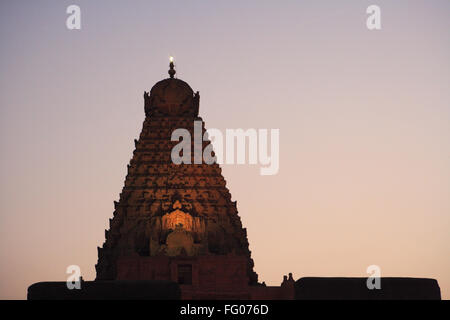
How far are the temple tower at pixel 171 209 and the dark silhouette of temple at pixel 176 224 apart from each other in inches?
2.4

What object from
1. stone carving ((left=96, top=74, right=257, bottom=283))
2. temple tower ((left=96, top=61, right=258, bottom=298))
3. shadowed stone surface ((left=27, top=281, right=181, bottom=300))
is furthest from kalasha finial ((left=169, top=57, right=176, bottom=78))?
shadowed stone surface ((left=27, top=281, right=181, bottom=300))

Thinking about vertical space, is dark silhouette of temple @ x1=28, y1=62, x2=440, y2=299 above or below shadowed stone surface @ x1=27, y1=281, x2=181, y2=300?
above

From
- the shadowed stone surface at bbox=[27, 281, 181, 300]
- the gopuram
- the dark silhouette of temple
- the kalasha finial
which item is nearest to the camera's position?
the shadowed stone surface at bbox=[27, 281, 181, 300]

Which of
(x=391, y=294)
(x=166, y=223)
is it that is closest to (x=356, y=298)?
(x=391, y=294)

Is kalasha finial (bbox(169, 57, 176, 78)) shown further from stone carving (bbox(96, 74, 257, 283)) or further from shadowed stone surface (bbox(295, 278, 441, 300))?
shadowed stone surface (bbox(295, 278, 441, 300))

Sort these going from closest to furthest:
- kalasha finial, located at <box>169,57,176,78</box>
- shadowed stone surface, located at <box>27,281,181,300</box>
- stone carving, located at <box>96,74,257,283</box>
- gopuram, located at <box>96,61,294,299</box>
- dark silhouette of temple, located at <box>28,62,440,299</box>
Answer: shadowed stone surface, located at <box>27,281,181,300</box>, dark silhouette of temple, located at <box>28,62,440,299</box>, gopuram, located at <box>96,61,294,299</box>, stone carving, located at <box>96,74,257,283</box>, kalasha finial, located at <box>169,57,176,78</box>

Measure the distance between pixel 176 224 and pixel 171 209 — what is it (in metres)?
1.41

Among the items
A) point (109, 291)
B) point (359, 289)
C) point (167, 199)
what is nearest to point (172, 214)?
point (167, 199)

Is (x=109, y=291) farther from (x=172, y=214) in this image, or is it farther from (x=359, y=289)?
(x=172, y=214)

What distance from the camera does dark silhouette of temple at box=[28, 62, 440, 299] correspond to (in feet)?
310

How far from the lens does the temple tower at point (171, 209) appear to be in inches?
3780

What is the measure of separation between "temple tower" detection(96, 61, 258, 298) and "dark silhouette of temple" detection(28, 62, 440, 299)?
0.20 feet

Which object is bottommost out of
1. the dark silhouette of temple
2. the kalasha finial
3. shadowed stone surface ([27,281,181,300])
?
shadowed stone surface ([27,281,181,300])

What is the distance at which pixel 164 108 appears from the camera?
103 meters
